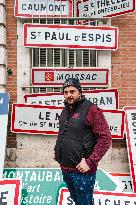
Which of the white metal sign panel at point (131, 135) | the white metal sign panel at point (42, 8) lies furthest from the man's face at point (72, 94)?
the white metal sign panel at point (42, 8)

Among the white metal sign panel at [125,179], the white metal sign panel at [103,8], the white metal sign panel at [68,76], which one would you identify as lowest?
the white metal sign panel at [125,179]

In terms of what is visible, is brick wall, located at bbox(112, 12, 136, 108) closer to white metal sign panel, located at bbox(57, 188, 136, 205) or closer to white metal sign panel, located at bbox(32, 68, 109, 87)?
white metal sign panel, located at bbox(32, 68, 109, 87)

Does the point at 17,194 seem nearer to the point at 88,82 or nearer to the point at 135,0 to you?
the point at 88,82

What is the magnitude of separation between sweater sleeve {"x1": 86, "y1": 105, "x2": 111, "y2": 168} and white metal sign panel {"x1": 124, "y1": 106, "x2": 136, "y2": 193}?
2934 millimetres

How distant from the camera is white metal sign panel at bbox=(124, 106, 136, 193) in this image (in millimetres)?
6349

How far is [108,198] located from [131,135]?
1.47m

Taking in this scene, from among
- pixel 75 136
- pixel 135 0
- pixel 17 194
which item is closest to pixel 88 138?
pixel 75 136

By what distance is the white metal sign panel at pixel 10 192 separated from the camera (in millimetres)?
5273

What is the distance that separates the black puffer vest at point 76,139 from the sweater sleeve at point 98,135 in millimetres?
62

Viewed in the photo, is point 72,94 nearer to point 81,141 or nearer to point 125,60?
point 81,141

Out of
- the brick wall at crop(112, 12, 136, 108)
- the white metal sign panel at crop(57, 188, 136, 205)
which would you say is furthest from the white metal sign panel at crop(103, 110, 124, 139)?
the white metal sign panel at crop(57, 188, 136, 205)

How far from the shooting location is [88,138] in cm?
363

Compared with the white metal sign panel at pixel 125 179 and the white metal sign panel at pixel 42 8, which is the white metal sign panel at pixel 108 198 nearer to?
the white metal sign panel at pixel 125 179

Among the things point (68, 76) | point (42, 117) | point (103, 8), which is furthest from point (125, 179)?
point (103, 8)
